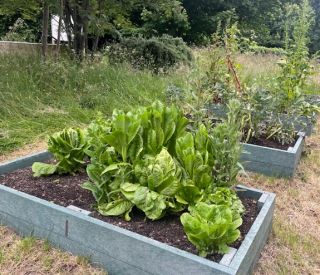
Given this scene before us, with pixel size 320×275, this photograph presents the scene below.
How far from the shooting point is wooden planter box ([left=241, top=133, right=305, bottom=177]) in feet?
11.9

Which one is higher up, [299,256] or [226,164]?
[226,164]

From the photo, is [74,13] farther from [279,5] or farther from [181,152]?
[279,5]

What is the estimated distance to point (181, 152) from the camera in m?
2.44

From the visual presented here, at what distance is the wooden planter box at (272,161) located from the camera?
363cm

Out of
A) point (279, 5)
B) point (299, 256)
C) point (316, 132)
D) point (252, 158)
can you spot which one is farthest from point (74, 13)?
point (279, 5)

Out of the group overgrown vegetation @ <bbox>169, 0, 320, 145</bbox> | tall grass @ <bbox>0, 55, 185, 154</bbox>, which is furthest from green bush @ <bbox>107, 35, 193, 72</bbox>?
overgrown vegetation @ <bbox>169, 0, 320, 145</bbox>

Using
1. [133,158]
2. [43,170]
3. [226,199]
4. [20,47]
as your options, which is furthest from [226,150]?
[20,47]

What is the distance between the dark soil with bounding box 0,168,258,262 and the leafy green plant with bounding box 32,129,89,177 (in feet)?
0.19

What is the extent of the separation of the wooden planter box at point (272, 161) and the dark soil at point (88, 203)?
1.20 m

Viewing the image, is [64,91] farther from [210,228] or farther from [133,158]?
[210,228]

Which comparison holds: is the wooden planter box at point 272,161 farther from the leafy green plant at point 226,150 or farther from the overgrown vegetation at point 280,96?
the leafy green plant at point 226,150

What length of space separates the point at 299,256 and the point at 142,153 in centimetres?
121

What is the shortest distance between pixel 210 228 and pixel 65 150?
1388mm

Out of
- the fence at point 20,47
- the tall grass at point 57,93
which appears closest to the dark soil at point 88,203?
the tall grass at point 57,93
